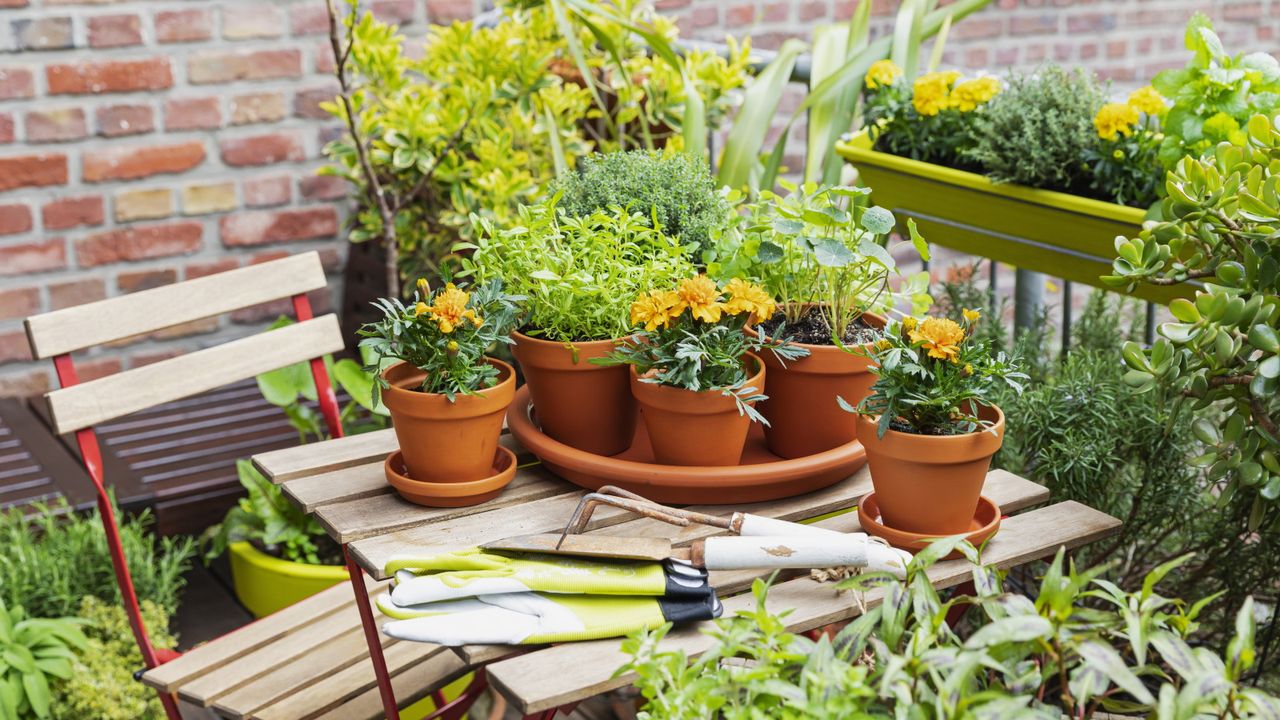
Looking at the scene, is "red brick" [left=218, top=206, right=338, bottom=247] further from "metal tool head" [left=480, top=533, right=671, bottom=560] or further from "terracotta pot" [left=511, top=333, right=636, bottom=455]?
"metal tool head" [left=480, top=533, right=671, bottom=560]

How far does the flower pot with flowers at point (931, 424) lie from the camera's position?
3.84 feet

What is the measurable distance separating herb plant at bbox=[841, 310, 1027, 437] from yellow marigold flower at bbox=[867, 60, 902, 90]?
83 cm

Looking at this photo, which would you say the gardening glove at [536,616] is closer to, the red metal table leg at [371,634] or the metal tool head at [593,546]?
the metal tool head at [593,546]

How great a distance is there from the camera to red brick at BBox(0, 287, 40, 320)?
2725 mm

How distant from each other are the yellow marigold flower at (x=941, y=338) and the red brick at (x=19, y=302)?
2257mm

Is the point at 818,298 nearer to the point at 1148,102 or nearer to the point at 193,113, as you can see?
the point at 1148,102

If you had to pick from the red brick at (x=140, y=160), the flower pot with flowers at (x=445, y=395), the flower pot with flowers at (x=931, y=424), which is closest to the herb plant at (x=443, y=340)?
the flower pot with flowers at (x=445, y=395)

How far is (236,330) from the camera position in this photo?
9.77 feet

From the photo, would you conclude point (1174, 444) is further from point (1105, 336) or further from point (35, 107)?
point (35, 107)

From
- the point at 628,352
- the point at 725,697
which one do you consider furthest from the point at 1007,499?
the point at 725,697

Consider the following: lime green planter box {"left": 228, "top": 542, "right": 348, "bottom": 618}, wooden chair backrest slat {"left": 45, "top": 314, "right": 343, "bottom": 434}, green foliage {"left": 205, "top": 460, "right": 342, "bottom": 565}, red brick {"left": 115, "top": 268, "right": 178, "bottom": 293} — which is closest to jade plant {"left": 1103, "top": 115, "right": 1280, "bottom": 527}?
wooden chair backrest slat {"left": 45, "top": 314, "right": 343, "bottom": 434}

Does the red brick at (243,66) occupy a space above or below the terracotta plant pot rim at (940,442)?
above

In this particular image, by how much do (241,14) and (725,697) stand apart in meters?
2.38

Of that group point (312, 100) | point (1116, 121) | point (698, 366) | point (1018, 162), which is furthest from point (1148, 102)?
point (312, 100)
